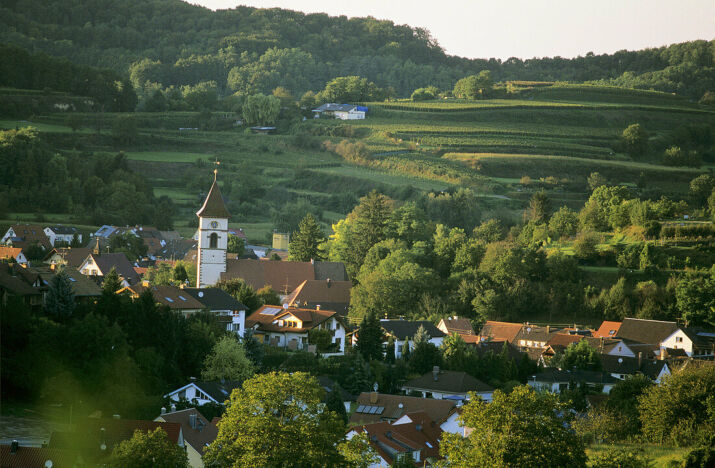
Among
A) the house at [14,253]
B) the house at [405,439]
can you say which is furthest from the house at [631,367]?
the house at [14,253]

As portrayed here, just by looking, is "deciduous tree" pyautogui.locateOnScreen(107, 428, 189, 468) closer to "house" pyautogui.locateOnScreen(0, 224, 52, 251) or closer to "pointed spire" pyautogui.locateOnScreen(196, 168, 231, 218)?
"pointed spire" pyautogui.locateOnScreen(196, 168, 231, 218)

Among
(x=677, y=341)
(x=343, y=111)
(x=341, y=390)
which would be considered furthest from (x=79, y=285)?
(x=343, y=111)

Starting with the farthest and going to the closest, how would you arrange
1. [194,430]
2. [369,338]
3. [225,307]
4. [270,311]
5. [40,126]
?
[40,126], [270,311], [369,338], [225,307], [194,430]

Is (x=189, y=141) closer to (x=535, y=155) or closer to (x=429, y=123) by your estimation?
(x=429, y=123)

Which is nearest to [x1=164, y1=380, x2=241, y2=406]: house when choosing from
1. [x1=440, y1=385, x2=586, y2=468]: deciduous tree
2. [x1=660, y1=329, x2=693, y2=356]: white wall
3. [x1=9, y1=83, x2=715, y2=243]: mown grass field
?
[x1=440, y1=385, x2=586, y2=468]: deciduous tree

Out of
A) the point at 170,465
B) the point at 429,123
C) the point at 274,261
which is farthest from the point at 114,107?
the point at 170,465

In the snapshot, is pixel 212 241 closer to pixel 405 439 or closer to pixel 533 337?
pixel 533 337
